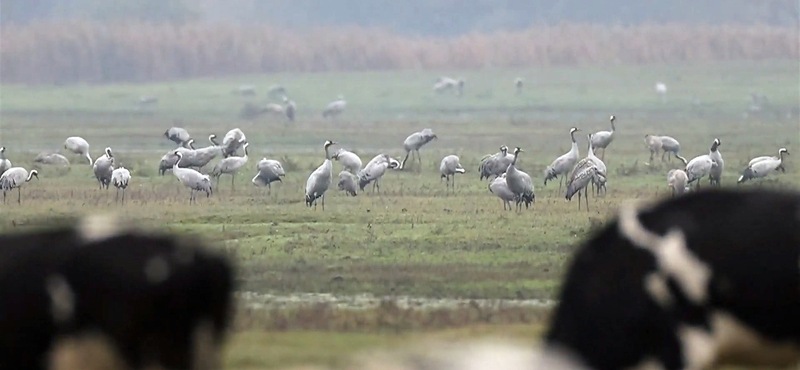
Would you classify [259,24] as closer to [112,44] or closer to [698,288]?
[112,44]

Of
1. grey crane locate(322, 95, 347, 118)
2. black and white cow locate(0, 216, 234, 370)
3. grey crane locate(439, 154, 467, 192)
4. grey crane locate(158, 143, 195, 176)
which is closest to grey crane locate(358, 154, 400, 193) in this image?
grey crane locate(439, 154, 467, 192)

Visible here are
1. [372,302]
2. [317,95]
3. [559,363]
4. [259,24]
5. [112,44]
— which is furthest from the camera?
[259,24]

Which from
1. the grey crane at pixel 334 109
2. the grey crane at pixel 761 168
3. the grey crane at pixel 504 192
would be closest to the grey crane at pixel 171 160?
the grey crane at pixel 504 192

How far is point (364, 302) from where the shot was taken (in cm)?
1159

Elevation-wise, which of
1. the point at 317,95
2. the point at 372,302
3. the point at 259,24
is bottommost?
the point at 372,302

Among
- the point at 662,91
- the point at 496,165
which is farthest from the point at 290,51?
the point at 496,165

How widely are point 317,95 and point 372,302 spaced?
30.0 m

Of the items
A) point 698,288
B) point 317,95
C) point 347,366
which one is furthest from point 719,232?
point 317,95

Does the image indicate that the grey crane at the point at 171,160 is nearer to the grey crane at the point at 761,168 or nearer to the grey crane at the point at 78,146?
the grey crane at the point at 78,146

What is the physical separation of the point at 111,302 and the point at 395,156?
19.7 meters

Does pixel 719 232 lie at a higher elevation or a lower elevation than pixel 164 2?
lower

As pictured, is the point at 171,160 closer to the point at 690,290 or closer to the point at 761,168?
the point at 761,168

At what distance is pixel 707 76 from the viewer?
42.2 m

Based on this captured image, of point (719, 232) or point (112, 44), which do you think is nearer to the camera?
point (719, 232)
